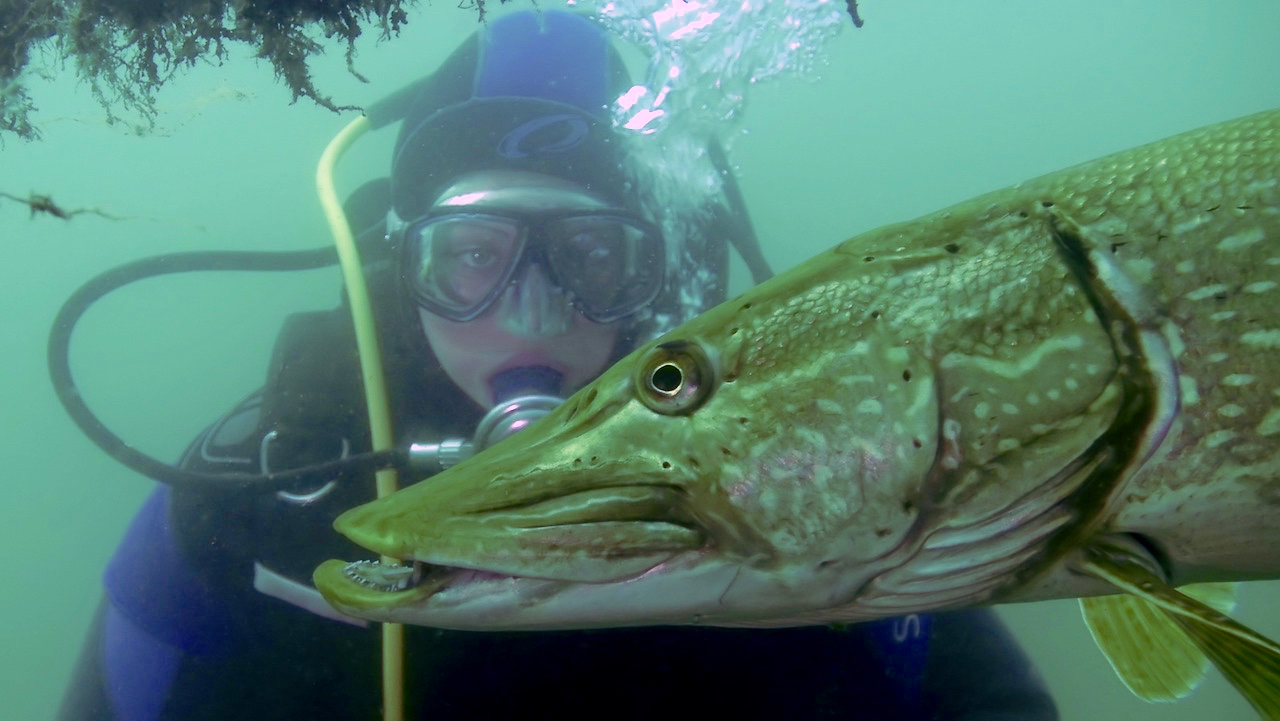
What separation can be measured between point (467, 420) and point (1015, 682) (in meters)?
2.81

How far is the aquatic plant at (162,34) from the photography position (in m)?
2.12

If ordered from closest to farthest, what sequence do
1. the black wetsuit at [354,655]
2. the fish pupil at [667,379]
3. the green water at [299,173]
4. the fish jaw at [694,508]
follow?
the fish jaw at [694,508] → the fish pupil at [667,379] → the black wetsuit at [354,655] → the green water at [299,173]

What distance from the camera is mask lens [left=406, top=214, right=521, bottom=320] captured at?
369 cm

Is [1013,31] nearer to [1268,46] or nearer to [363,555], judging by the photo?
[1268,46]

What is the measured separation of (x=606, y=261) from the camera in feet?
12.7

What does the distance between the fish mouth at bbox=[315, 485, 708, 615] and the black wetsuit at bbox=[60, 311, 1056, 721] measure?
172 centimetres

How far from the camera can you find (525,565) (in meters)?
1.11

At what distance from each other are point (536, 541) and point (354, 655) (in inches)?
106

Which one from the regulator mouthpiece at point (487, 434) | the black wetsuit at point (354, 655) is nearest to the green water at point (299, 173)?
the black wetsuit at point (354, 655)

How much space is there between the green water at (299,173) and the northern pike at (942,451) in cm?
1296

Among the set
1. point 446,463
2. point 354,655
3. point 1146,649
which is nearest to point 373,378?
point 446,463

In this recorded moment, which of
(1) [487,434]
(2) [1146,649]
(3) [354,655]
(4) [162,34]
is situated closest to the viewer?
(2) [1146,649]

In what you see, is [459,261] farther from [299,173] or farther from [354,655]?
[299,173]

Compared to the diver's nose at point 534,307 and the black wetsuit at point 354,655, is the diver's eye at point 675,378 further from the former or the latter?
the diver's nose at point 534,307
